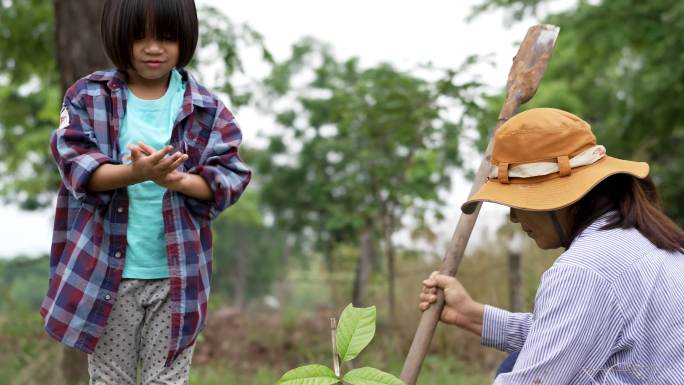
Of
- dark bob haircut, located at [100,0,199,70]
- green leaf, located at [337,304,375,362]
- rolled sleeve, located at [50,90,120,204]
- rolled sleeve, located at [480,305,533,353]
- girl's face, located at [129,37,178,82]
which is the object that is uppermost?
dark bob haircut, located at [100,0,199,70]

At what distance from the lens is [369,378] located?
1960mm

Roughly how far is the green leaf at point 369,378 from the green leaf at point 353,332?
0.04 meters

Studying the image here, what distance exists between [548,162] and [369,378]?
2.43ft

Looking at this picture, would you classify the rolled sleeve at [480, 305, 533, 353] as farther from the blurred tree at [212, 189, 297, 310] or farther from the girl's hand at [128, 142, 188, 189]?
the blurred tree at [212, 189, 297, 310]

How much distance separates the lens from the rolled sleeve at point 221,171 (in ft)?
7.73

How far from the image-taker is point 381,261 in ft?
39.7

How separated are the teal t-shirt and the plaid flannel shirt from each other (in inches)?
0.9

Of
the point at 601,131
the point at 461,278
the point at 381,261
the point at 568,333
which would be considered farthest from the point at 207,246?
the point at 381,261

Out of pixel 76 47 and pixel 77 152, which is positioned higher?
pixel 77 152

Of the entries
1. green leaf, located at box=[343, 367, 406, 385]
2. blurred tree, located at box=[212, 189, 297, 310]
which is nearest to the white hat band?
green leaf, located at box=[343, 367, 406, 385]

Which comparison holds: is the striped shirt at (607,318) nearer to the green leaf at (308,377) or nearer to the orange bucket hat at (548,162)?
the orange bucket hat at (548,162)

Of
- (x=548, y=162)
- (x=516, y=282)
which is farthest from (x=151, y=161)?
(x=516, y=282)

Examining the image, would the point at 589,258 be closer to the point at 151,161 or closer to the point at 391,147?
the point at 151,161

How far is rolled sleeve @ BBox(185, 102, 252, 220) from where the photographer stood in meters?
2.36
